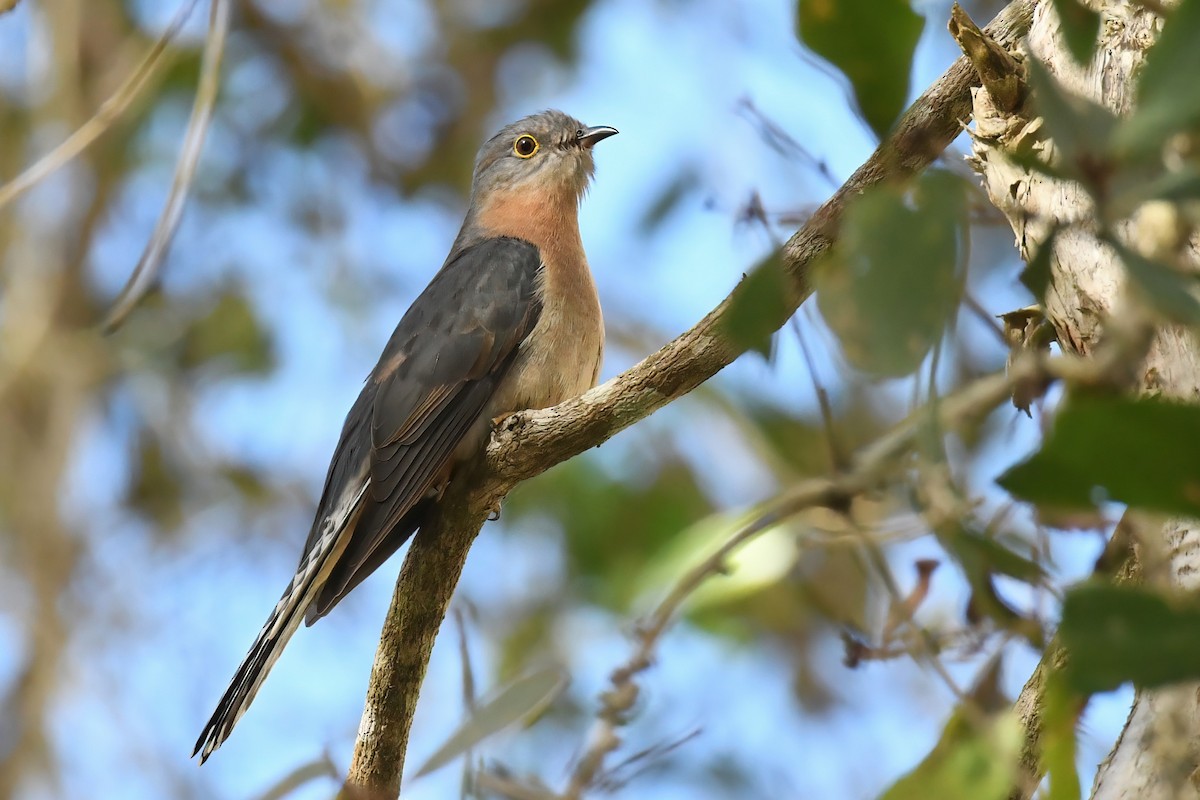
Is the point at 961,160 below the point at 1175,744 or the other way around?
the other way around

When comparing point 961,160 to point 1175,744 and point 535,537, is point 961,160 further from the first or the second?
point 535,537

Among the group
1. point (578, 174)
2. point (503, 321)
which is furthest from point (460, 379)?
point (578, 174)

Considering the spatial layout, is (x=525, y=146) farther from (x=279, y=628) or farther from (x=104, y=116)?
(x=279, y=628)

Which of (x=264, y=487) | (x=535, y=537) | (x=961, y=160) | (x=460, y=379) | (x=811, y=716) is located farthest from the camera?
(x=264, y=487)

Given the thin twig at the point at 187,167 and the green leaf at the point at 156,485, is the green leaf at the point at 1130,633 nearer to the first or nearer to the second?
the thin twig at the point at 187,167

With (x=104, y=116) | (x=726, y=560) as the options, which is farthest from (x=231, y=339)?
(x=726, y=560)

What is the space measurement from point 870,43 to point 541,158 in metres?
4.84

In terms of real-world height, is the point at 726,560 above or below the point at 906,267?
above

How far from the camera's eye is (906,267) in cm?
135

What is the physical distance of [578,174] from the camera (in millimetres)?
6387

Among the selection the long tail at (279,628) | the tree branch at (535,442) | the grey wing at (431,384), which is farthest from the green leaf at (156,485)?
the tree branch at (535,442)

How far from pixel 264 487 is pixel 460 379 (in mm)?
4919

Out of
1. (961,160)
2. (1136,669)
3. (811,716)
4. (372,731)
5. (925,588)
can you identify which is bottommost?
(1136,669)

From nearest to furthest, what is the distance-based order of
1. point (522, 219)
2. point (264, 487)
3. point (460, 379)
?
point (460, 379) → point (522, 219) → point (264, 487)
